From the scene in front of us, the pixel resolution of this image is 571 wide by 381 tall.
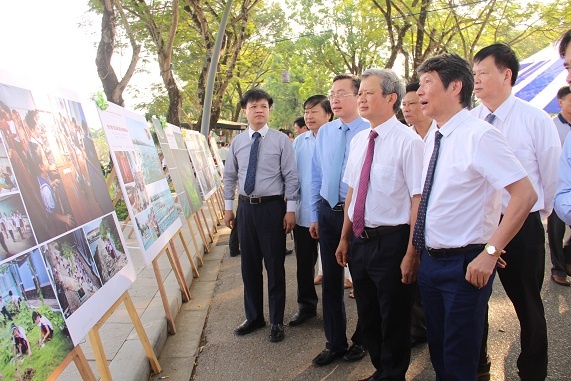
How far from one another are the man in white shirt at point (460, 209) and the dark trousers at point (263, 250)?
5.64 ft

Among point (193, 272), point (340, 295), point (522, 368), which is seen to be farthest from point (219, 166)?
point (522, 368)

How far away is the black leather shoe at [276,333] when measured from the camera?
3670mm

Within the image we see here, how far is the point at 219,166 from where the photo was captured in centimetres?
1345

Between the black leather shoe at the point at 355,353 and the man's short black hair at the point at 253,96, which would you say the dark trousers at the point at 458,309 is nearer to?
the black leather shoe at the point at 355,353

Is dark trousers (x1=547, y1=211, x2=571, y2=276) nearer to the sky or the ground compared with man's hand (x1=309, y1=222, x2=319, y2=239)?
nearer to the ground

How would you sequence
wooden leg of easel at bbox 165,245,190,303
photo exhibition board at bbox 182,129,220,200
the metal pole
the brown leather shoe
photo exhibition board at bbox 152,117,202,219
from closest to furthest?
wooden leg of easel at bbox 165,245,190,303, the brown leather shoe, photo exhibition board at bbox 152,117,202,219, photo exhibition board at bbox 182,129,220,200, the metal pole

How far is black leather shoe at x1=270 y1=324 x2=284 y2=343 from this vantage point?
367cm

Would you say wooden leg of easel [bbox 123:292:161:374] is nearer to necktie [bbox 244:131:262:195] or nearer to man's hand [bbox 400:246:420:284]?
necktie [bbox 244:131:262:195]

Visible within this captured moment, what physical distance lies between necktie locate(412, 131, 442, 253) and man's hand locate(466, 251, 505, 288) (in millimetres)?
321

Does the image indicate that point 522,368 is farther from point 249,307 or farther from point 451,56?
point 249,307

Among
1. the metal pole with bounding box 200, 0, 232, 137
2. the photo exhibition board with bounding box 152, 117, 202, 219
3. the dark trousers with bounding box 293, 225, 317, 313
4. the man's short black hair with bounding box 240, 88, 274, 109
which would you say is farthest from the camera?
the metal pole with bounding box 200, 0, 232, 137

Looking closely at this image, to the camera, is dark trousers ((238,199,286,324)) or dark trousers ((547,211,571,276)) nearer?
dark trousers ((238,199,286,324))

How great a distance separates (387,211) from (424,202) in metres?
0.38

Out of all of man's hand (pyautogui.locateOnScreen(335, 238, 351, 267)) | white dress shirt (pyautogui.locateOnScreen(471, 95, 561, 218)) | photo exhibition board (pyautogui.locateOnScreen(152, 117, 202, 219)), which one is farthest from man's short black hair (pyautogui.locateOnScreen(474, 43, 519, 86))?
photo exhibition board (pyautogui.locateOnScreen(152, 117, 202, 219))
